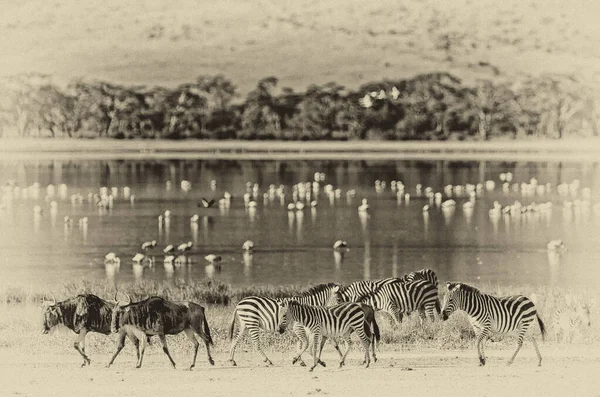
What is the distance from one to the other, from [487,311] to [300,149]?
87919 millimetres

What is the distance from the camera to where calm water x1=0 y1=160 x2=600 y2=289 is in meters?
31.6

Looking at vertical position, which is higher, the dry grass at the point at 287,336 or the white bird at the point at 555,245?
the white bird at the point at 555,245

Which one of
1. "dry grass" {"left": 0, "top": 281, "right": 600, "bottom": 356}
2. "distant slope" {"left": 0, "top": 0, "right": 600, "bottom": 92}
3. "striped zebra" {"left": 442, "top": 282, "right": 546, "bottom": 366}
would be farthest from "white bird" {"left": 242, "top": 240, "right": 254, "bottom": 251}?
"distant slope" {"left": 0, "top": 0, "right": 600, "bottom": 92}

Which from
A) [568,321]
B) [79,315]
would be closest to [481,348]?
[568,321]

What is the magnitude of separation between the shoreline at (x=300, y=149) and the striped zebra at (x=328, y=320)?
75.9 metres

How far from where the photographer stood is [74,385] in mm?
14039

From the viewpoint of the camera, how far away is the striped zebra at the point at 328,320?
14344 millimetres

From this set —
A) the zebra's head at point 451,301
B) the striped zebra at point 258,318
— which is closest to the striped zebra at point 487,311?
the zebra's head at point 451,301

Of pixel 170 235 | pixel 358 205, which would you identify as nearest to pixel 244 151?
pixel 358 205

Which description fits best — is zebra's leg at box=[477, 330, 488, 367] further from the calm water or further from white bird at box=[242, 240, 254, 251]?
white bird at box=[242, 240, 254, 251]

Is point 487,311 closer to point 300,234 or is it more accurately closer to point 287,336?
point 287,336

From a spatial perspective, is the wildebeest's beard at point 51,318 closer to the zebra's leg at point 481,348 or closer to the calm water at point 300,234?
the zebra's leg at point 481,348

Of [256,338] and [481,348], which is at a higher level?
[256,338]

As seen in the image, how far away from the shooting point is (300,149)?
103m
